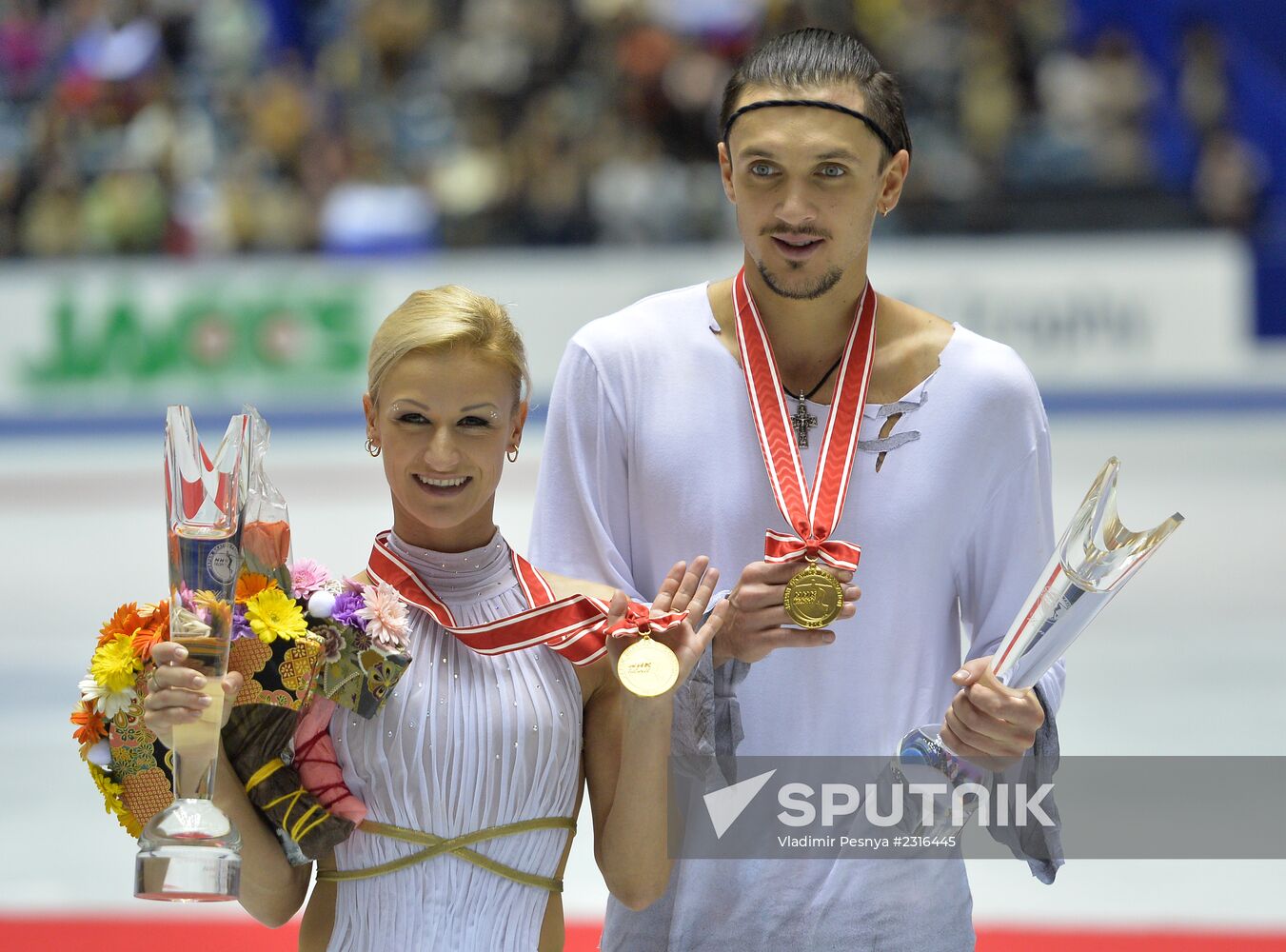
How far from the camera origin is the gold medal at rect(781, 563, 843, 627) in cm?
211

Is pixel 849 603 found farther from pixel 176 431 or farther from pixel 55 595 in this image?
pixel 55 595

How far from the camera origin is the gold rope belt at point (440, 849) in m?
2.09

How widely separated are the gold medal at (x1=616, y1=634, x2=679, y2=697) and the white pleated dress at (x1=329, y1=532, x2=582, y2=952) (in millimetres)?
189

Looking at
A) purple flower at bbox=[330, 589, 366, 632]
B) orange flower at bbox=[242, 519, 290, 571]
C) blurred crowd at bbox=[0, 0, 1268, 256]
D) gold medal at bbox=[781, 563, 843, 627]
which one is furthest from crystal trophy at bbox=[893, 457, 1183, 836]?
blurred crowd at bbox=[0, 0, 1268, 256]

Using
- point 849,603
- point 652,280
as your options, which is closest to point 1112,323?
point 652,280

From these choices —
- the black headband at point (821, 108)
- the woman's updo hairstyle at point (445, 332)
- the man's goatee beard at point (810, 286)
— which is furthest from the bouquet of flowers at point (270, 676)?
the black headband at point (821, 108)

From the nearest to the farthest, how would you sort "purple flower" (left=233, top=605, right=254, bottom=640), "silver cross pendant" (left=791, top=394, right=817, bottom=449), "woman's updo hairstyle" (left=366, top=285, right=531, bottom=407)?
"purple flower" (left=233, top=605, right=254, bottom=640)
"woman's updo hairstyle" (left=366, top=285, right=531, bottom=407)
"silver cross pendant" (left=791, top=394, right=817, bottom=449)

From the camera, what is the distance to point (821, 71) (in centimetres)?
228

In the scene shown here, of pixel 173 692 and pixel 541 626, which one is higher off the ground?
pixel 541 626

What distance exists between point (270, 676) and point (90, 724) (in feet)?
0.65

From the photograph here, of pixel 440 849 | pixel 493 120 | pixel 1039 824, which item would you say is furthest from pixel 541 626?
pixel 493 120

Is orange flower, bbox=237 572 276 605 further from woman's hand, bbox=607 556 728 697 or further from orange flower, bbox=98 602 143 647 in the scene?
woman's hand, bbox=607 556 728 697

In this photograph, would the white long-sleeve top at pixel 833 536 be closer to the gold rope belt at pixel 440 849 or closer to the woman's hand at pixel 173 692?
the gold rope belt at pixel 440 849

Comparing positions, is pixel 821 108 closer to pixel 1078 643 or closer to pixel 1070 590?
pixel 1070 590
